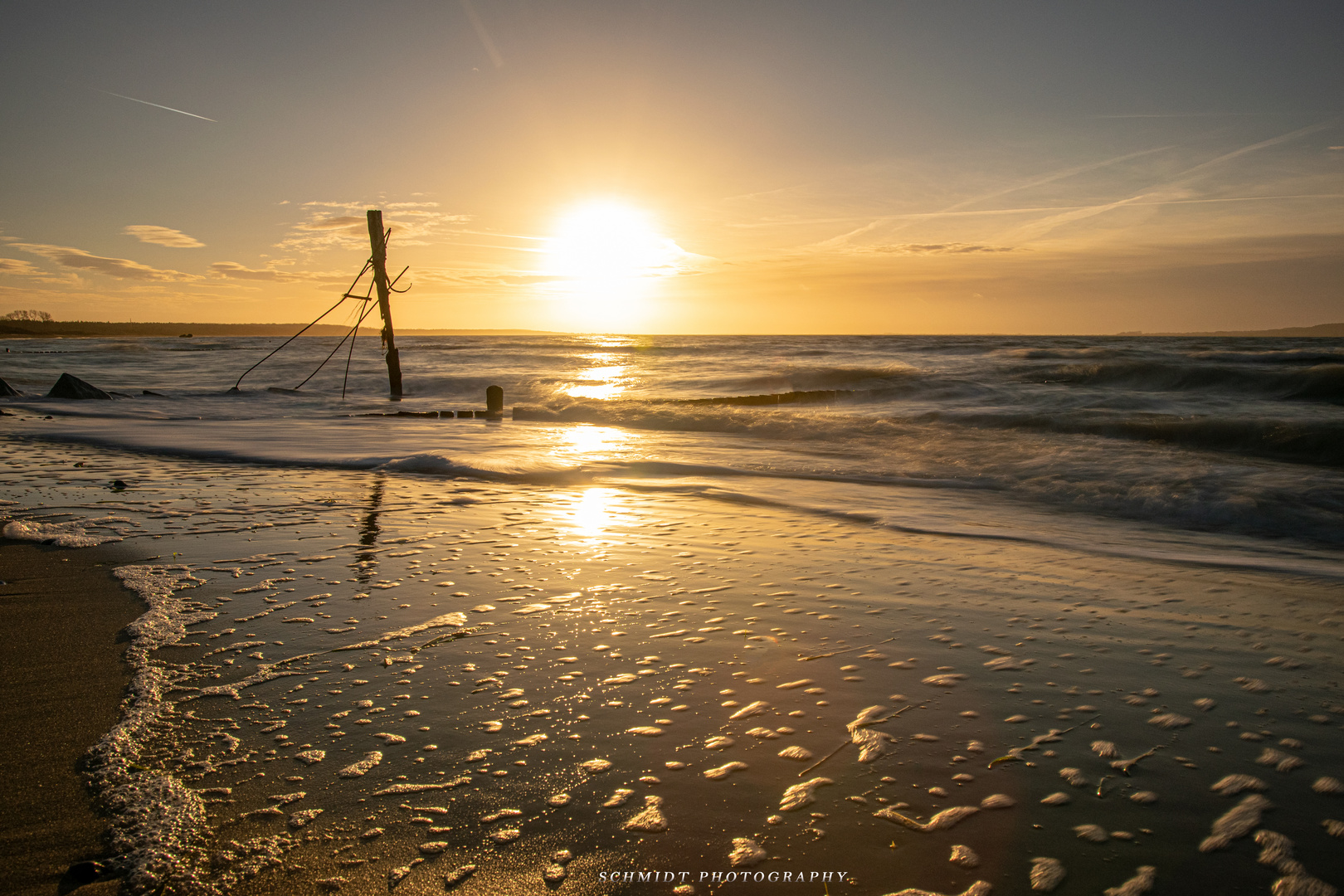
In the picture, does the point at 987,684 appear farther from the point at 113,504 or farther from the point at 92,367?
the point at 92,367

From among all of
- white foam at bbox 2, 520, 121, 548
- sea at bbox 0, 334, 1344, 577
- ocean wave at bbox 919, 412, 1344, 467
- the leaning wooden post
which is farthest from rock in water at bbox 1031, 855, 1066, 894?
the leaning wooden post

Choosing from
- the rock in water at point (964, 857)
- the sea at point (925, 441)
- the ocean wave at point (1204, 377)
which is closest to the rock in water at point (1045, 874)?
the rock in water at point (964, 857)

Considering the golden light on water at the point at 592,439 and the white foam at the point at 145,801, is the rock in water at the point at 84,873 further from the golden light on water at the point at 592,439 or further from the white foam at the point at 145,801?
the golden light on water at the point at 592,439

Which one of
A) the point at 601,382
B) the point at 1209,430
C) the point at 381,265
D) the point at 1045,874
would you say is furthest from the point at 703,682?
the point at 601,382

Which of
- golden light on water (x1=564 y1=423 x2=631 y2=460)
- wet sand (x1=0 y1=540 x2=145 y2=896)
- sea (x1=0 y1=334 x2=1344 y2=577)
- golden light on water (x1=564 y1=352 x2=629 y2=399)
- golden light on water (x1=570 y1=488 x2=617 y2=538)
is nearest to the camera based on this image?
wet sand (x1=0 y1=540 x2=145 y2=896)

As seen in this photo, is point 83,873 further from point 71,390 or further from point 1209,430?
point 71,390

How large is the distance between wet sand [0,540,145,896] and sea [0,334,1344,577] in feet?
13.6

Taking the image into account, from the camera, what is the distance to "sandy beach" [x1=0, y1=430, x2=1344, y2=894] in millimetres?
1868

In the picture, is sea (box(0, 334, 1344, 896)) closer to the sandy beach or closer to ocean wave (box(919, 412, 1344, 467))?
the sandy beach

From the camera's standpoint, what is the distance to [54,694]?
103 inches

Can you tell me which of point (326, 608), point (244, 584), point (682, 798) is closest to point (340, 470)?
point (244, 584)

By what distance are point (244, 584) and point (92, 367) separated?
4043 centimetres

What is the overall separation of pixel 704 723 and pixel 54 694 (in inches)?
97.6

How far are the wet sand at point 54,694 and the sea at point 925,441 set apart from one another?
4138mm
